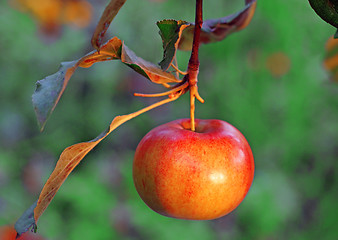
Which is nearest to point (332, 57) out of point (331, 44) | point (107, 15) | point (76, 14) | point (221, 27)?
point (331, 44)

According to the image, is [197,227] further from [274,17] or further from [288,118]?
[274,17]

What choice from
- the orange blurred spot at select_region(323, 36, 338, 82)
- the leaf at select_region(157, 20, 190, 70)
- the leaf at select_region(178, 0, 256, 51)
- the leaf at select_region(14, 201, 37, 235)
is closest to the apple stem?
the leaf at select_region(157, 20, 190, 70)

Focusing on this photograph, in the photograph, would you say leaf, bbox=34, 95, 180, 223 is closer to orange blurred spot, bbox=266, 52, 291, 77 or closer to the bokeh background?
the bokeh background

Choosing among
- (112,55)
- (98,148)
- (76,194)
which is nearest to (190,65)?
(112,55)

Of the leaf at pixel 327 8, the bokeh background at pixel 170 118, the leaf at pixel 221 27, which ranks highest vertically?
the leaf at pixel 327 8

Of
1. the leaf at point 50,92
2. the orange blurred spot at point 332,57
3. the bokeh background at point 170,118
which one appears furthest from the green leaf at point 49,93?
the bokeh background at point 170,118

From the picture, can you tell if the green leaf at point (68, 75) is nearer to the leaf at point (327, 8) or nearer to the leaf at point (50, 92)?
the leaf at point (50, 92)
